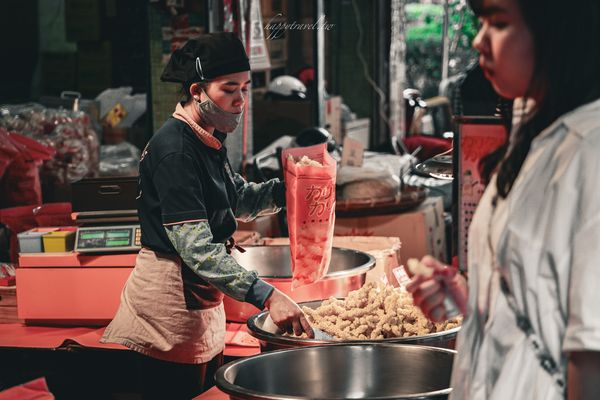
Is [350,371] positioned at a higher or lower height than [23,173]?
lower

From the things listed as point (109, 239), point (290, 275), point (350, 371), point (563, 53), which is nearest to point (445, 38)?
point (290, 275)

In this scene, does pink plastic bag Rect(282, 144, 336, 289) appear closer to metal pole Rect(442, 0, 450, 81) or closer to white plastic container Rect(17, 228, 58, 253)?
white plastic container Rect(17, 228, 58, 253)

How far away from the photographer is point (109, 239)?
385 cm

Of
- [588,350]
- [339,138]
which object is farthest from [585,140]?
[339,138]

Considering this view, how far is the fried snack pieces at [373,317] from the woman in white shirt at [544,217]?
1345 millimetres

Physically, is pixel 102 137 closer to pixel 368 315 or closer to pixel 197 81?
pixel 197 81

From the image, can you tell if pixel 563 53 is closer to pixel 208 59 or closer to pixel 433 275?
pixel 433 275

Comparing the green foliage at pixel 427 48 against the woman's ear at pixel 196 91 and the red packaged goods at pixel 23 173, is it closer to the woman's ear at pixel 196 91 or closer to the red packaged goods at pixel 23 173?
the red packaged goods at pixel 23 173

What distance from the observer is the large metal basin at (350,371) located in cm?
238

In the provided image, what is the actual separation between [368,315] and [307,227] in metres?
0.37

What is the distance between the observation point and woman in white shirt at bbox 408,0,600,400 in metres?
1.29

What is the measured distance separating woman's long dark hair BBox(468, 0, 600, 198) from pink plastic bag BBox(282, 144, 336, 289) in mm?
1706

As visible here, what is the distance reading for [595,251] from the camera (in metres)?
1.27

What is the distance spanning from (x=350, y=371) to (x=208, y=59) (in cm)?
119
